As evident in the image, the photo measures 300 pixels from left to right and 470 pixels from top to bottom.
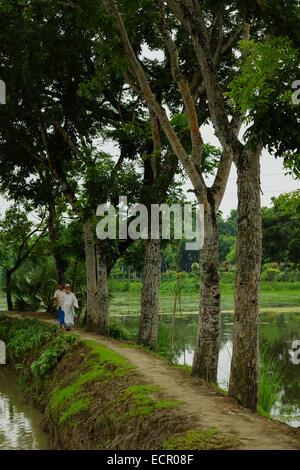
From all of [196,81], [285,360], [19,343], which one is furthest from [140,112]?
[285,360]

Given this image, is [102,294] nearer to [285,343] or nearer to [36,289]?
[285,343]

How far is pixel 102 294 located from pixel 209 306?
700 centimetres

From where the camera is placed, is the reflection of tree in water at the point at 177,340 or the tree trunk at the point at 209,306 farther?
the reflection of tree in water at the point at 177,340

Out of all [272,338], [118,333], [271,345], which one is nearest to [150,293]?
[118,333]

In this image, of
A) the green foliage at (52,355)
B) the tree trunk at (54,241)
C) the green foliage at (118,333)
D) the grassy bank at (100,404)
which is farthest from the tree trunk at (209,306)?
the tree trunk at (54,241)

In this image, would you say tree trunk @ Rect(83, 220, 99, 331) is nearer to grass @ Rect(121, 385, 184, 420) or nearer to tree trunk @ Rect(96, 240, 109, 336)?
tree trunk @ Rect(96, 240, 109, 336)

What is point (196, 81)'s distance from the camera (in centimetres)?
1234

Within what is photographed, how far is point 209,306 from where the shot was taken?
8289 millimetres

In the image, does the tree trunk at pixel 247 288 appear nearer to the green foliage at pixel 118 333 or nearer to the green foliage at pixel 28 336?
the green foliage at pixel 28 336

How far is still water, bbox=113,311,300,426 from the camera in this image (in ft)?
36.2

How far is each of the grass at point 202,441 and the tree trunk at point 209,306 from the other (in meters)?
3.26

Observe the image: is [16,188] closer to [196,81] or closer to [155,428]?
[196,81]

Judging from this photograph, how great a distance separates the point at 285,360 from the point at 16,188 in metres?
11.2

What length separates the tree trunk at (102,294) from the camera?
14594 mm
